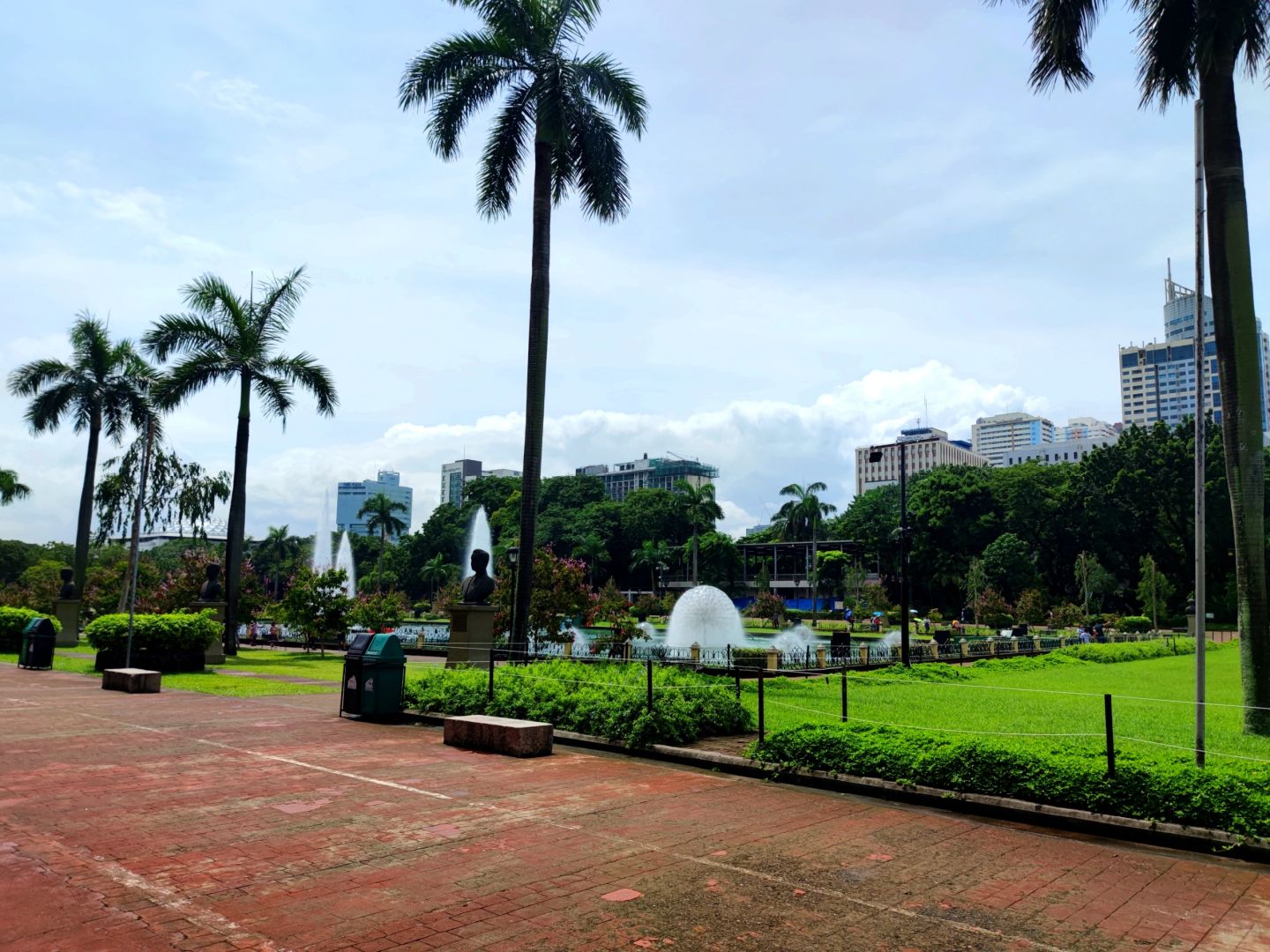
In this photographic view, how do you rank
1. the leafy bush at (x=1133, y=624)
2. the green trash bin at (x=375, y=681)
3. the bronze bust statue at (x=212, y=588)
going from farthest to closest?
the leafy bush at (x=1133, y=624)
the bronze bust statue at (x=212, y=588)
the green trash bin at (x=375, y=681)

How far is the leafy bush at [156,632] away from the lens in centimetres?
2319

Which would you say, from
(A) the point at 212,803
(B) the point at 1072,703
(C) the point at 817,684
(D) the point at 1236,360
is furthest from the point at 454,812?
(C) the point at 817,684

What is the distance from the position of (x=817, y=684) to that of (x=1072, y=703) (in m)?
6.21

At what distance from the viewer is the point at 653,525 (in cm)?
10681

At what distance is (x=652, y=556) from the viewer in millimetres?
101062

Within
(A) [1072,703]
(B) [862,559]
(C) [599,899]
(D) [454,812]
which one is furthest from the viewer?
(B) [862,559]

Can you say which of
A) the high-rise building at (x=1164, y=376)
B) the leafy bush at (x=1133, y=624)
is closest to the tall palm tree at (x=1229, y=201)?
the leafy bush at (x=1133, y=624)

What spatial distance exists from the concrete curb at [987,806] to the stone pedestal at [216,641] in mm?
19996

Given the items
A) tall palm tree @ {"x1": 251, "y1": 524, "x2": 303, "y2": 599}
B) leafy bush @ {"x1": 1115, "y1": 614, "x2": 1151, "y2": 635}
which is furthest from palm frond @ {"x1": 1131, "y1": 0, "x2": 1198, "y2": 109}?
tall palm tree @ {"x1": 251, "y1": 524, "x2": 303, "y2": 599}

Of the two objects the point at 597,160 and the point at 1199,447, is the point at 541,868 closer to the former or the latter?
the point at 1199,447

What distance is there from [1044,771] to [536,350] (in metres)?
15.2

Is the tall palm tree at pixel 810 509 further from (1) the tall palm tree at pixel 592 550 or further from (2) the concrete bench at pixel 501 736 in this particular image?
(2) the concrete bench at pixel 501 736

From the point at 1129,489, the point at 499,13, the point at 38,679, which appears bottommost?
the point at 38,679

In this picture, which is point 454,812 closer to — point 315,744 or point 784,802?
point 784,802
